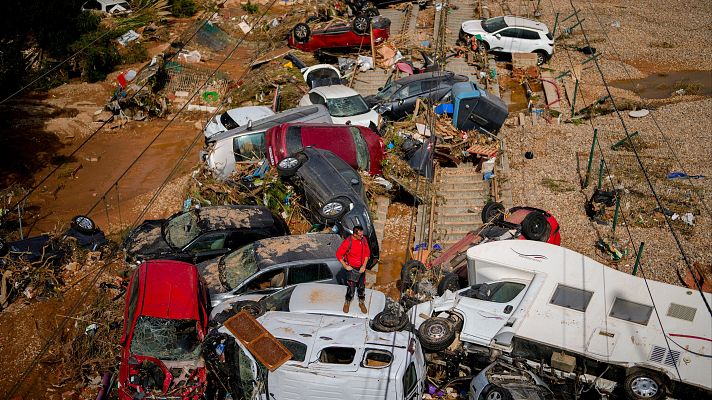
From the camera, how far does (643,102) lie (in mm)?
21188

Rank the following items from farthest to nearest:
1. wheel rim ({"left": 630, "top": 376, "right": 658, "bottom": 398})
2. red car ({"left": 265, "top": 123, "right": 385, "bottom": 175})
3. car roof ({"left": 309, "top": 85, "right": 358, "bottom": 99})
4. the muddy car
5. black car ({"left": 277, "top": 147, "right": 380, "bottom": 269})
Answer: car roof ({"left": 309, "top": 85, "right": 358, "bottom": 99}), red car ({"left": 265, "top": 123, "right": 385, "bottom": 175}), black car ({"left": 277, "top": 147, "right": 380, "bottom": 269}), the muddy car, wheel rim ({"left": 630, "top": 376, "right": 658, "bottom": 398})

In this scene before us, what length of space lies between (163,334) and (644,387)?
6.99 metres

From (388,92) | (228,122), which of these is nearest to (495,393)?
(228,122)

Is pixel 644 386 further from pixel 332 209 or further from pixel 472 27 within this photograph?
pixel 472 27

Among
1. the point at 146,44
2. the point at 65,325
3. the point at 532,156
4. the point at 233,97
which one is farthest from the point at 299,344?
the point at 146,44

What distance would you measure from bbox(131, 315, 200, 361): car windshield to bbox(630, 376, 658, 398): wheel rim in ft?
20.7

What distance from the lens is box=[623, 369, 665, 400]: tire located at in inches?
369

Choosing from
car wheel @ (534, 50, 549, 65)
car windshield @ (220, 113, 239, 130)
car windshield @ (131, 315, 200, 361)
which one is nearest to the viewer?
car windshield @ (131, 315, 200, 361)

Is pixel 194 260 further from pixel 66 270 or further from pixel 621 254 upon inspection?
pixel 621 254

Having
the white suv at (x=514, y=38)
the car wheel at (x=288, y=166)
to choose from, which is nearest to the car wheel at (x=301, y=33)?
the white suv at (x=514, y=38)

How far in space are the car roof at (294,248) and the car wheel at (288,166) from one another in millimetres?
2448

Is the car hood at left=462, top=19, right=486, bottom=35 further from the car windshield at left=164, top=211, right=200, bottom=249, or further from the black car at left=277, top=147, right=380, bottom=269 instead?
the car windshield at left=164, top=211, right=200, bottom=249

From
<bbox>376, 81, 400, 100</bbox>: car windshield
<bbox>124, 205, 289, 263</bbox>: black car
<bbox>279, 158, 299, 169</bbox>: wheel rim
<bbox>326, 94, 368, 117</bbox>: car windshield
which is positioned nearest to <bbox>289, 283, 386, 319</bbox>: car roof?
<bbox>124, 205, 289, 263</bbox>: black car

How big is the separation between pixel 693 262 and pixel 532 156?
5264 mm
